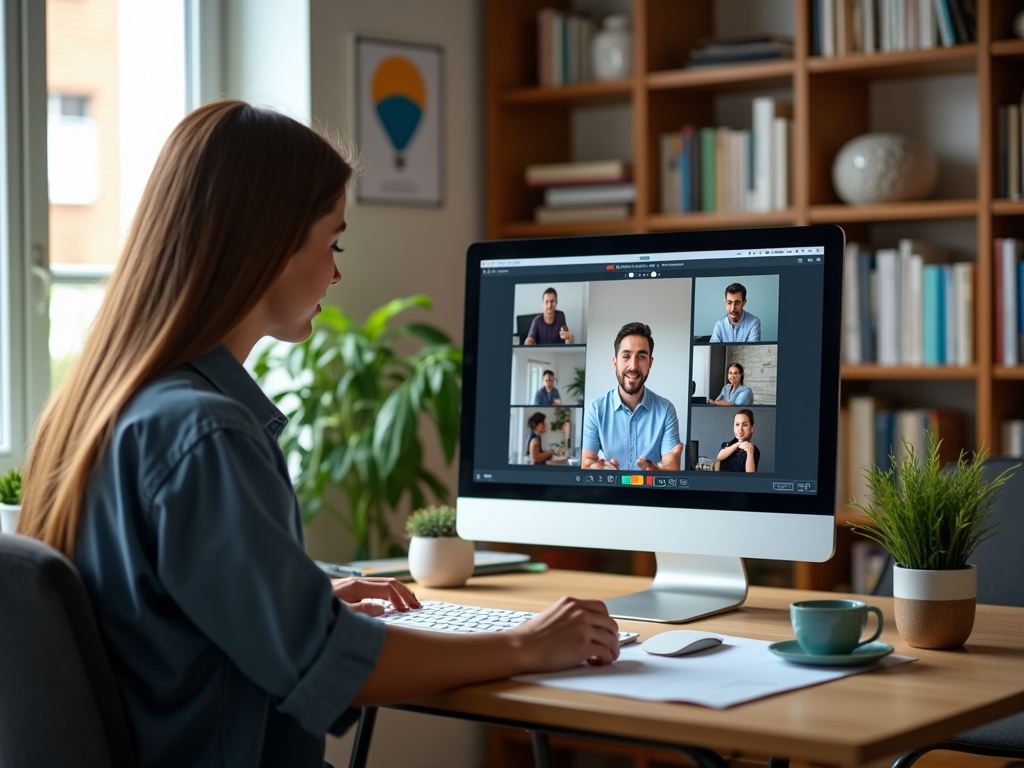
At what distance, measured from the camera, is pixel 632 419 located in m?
1.67

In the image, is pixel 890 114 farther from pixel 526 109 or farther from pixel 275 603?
pixel 275 603

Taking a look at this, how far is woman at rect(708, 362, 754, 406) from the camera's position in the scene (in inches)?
63.1

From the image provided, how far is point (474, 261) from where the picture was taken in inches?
71.6

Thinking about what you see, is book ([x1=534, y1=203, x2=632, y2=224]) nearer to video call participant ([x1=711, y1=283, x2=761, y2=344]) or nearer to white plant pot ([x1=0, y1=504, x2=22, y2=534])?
video call participant ([x1=711, y1=283, x2=761, y2=344])

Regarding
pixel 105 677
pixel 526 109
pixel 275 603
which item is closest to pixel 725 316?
pixel 275 603

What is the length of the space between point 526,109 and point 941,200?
116 cm

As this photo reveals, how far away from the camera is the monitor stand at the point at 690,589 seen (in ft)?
5.38

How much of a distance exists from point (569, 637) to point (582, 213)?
2.30 m

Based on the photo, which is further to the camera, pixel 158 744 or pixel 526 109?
pixel 526 109

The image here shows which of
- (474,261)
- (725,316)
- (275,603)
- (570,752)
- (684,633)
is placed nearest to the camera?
(275,603)

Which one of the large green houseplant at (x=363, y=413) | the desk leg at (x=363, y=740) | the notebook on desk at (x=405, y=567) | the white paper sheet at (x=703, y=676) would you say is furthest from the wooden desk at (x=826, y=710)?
the large green houseplant at (x=363, y=413)

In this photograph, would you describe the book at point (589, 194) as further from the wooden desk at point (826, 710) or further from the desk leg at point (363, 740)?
the wooden desk at point (826, 710)

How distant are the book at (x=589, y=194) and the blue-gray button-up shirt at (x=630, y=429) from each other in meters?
1.75

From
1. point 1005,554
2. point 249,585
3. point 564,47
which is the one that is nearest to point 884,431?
point 1005,554
